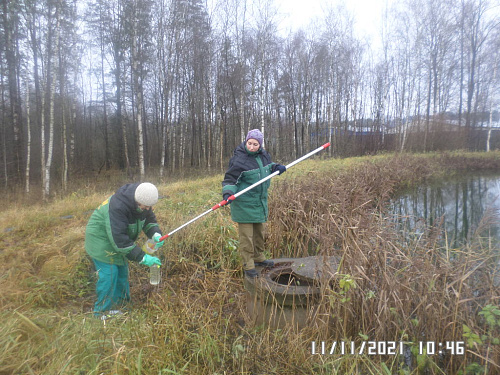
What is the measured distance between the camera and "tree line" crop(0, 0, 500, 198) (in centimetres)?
1370

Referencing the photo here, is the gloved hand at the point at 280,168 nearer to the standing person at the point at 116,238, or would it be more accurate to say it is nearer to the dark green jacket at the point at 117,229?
the standing person at the point at 116,238

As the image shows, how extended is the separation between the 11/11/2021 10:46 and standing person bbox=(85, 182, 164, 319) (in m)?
1.69

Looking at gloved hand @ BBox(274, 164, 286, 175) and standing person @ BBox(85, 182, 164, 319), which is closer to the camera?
standing person @ BBox(85, 182, 164, 319)

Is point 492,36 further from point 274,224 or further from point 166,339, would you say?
point 166,339

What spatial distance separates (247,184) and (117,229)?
1.39 metres

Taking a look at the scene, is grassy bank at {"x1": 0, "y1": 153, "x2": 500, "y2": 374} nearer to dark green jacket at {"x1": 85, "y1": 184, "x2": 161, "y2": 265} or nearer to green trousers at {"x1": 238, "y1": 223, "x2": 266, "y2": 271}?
green trousers at {"x1": 238, "y1": 223, "x2": 266, "y2": 271}

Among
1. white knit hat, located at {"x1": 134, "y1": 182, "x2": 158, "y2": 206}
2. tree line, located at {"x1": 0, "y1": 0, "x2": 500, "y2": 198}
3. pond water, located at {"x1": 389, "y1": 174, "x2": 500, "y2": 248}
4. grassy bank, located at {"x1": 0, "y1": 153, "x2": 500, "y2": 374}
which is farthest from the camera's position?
tree line, located at {"x1": 0, "y1": 0, "x2": 500, "y2": 198}

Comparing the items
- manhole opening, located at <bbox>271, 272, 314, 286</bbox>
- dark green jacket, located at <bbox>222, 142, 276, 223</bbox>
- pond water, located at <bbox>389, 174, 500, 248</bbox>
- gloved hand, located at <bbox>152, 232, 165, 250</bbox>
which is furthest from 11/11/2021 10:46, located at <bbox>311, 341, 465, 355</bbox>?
pond water, located at <bbox>389, 174, 500, 248</bbox>

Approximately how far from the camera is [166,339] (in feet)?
7.63

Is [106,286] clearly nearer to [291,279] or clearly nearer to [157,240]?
[157,240]

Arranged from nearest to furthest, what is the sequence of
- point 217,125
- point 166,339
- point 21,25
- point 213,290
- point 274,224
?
point 166,339
point 213,290
point 274,224
point 21,25
point 217,125

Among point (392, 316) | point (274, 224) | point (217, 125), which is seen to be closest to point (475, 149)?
point (217, 125)

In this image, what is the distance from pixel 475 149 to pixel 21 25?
88.9 ft

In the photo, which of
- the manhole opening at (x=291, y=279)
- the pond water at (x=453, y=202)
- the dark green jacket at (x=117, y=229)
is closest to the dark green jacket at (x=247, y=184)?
the manhole opening at (x=291, y=279)
